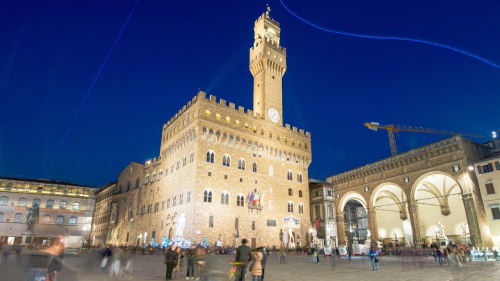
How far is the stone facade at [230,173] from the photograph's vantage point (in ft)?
104

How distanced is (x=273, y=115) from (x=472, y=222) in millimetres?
25022

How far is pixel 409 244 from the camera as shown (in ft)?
133

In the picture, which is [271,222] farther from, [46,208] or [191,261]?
[46,208]

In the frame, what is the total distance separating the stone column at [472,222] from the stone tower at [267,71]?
22907mm

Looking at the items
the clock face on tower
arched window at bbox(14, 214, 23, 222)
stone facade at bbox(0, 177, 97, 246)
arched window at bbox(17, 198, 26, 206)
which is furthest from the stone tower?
arched window at bbox(14, 214, 23, 222)

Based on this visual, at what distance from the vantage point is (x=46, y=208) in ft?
161

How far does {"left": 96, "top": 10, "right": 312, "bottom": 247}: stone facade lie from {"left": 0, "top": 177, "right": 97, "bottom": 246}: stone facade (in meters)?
11.9

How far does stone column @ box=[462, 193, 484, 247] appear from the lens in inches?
1115

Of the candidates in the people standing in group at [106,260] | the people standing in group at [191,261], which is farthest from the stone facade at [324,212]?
the people standing in group at [106,260]

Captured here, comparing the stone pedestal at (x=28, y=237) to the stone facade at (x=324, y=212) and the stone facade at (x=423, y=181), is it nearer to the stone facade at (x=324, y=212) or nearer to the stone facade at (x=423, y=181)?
the stone facade at (x=324, y=212)

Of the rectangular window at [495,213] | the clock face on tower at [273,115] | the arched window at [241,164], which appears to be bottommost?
the rectangular window at [495,213]

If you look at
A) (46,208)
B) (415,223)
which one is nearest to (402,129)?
(415,223)

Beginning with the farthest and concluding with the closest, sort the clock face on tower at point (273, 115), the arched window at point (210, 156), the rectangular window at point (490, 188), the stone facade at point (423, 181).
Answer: the clock face on tower at point (273, 115)
the arched window at point (210, 156)
the stone facade at point (423, 181)
the rectangular window at point (490, 188)

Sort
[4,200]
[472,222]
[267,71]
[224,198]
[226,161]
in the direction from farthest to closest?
[4,200]
[267,71]
[226,161]
[224,198]
[472,222]
